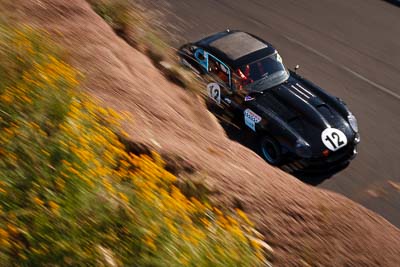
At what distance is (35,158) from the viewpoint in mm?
4016

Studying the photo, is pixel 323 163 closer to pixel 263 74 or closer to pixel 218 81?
pixel 263 74

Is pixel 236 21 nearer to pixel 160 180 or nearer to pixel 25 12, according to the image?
pixel 25 12

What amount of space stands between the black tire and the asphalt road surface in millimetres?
909

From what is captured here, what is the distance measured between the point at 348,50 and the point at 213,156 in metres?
9.36

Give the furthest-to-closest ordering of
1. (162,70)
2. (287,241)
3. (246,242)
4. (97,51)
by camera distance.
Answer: (162,70)
(97,51)
(287,241)
(246,242)

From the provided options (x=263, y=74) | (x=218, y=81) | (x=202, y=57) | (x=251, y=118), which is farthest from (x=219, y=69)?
(x=251, y=118)

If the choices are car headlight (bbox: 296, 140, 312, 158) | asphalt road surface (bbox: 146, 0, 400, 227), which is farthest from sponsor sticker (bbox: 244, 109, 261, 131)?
asphalt road surface (bbox: 146, 0, 400, 227)

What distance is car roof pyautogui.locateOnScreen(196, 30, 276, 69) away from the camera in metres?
10.6

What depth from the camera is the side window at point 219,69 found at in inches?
412

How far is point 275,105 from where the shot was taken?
399 inches

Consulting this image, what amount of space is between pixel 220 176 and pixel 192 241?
1.53 m

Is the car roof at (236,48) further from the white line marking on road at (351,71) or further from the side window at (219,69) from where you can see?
the white line marking on road at (351,71)

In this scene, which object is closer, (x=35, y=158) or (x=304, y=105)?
(x=35, y=158)

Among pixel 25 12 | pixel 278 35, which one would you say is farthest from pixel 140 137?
pixel 278 35
